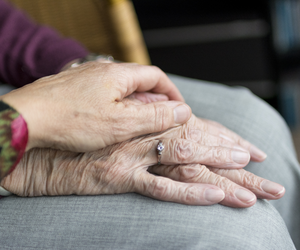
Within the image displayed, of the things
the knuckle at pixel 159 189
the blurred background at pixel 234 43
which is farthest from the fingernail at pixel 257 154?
the blurred background at pixel 234 43

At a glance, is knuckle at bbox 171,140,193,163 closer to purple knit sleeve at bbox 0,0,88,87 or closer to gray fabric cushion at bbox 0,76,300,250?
gray fabric cushion at bbox 0,76,300,250

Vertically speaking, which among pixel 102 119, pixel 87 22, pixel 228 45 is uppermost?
pixel 87 22

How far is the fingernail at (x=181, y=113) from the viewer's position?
0.65m

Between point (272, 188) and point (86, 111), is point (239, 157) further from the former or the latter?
point (86, 111)

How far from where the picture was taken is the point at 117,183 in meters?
0.60

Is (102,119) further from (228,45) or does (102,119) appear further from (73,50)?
(228,45)

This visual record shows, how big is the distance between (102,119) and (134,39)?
2.73 ft

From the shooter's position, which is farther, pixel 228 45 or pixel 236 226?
pixel 228 45

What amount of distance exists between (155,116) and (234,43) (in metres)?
1.61

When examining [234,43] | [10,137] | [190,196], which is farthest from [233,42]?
[10,137]

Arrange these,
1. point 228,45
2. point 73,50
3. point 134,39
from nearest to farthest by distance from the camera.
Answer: point 73,50, point 134,39, point 228,45

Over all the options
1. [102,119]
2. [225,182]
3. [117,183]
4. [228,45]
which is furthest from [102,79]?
[228,45]

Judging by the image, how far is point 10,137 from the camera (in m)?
0.51

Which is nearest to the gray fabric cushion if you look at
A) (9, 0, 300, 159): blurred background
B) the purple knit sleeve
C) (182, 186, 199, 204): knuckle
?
(182, 186, 199, 204): knuckle
